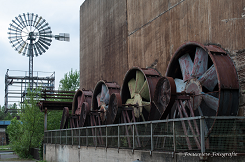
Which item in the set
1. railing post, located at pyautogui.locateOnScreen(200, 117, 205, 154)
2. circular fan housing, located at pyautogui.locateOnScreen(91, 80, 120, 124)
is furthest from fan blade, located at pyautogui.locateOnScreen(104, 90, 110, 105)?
railing post, located at pyautogui.locateOnScreen(200, 117, 205, 154)

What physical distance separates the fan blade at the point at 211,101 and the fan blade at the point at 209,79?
32 cm

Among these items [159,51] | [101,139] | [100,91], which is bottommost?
[101,139]

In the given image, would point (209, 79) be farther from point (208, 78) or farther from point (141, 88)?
point (141, 88)

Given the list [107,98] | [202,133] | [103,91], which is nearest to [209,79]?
[202,133]

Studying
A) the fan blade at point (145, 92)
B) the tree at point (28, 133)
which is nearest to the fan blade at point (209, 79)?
the fan blade at point (145, 92)

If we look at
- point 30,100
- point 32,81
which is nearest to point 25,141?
point 30,100

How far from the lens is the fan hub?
33.8 feet

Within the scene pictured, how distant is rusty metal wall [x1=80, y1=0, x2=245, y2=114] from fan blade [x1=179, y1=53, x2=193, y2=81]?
799mm

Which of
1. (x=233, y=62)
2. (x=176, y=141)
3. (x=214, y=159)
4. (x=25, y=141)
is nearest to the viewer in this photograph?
(x=214, y=159)

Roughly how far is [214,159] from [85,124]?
1213 cm

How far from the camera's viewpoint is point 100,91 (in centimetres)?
1944

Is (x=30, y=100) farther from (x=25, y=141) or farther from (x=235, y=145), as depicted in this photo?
(x=235, y=145)

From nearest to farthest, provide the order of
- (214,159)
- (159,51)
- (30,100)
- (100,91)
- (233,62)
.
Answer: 1. (214,159)
2. (233,62)
3. (159,51)
4. (100,91)
5. (30,100)

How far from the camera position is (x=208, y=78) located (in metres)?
10.0
